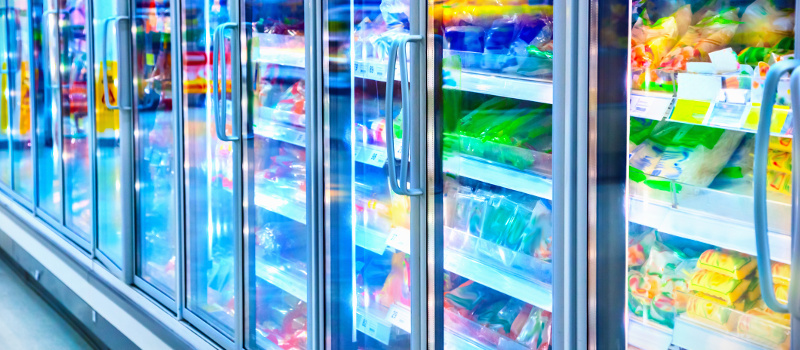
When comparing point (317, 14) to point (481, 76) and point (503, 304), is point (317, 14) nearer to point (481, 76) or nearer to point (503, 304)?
point (481, 76)

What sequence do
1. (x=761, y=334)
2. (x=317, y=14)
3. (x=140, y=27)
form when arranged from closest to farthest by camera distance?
1. (x=761, y=334)
2. (x=317, y=14)
3. (x=140, y=27)

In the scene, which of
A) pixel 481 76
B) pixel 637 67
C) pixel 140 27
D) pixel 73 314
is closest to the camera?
pixel 637 67

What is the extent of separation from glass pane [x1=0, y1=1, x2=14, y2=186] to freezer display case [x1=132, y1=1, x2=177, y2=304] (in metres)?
2.97

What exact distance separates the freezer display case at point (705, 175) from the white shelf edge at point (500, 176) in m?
0.21

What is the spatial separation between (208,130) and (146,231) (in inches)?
37.0

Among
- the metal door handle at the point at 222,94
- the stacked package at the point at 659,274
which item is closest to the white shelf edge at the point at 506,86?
the stacked package at the point at 659,274

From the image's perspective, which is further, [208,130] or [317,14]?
[208,130]

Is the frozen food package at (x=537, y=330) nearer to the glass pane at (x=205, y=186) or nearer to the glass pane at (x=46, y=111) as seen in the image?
the glass pane at (x=205, y=186)

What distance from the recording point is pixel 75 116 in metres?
4.97

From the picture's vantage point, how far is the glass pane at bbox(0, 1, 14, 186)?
643 cm

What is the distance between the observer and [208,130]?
11.1ft

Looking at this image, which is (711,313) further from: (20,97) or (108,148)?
(20,97)

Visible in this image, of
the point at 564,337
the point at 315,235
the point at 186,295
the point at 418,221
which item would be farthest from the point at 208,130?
the point at 564,337

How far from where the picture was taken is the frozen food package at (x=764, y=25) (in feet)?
4.52
